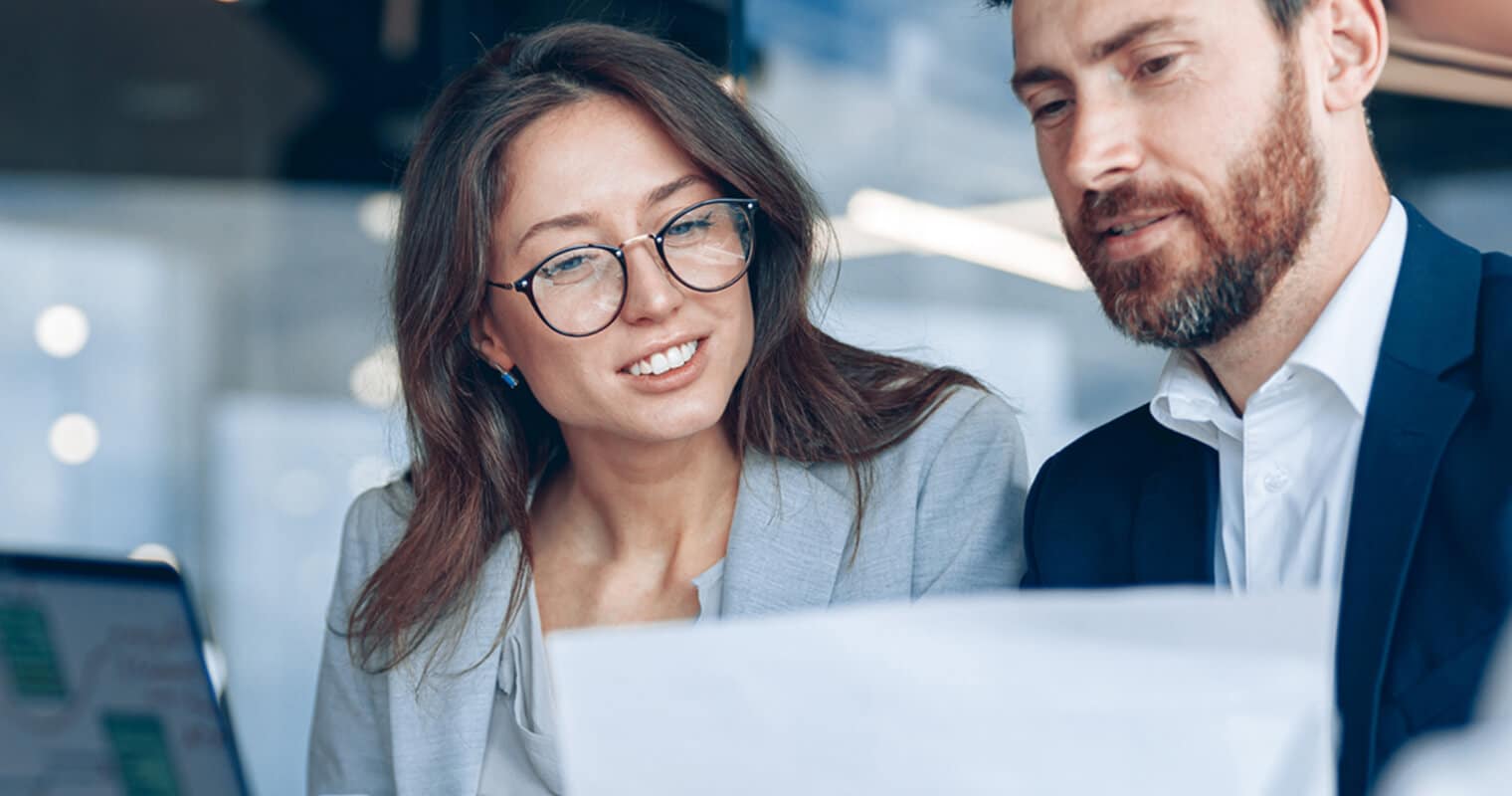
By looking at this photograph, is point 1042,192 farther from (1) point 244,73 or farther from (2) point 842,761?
(2) point 842,761

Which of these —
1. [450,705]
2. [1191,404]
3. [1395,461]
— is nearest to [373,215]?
[450,705]

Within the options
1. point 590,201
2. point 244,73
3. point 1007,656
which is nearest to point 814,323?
point 590,201

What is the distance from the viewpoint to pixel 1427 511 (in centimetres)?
124

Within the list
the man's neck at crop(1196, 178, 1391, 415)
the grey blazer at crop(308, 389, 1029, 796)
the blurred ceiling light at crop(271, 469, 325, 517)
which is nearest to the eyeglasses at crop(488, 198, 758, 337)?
the grey blazer at crop(308, 389, 1029, 796)

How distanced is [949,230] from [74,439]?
314 centimetres

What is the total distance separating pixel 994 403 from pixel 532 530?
724 millimetres

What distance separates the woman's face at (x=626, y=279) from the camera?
1.82m

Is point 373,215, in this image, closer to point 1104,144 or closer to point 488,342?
point 488,342

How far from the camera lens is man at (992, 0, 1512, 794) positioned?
1.25 metres

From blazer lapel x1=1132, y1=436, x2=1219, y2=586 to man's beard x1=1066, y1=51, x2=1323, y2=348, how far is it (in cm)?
17

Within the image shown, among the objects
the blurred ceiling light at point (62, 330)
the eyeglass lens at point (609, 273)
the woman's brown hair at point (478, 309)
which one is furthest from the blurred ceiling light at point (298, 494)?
the eyeglass lens at point (609, 273)

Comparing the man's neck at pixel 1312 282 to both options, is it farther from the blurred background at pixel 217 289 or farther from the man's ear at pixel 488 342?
the blurred background at pixel 217 289

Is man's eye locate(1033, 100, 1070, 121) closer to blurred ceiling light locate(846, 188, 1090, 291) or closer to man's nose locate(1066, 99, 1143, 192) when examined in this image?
man's nose locate(1066, 99, 1143, 192)

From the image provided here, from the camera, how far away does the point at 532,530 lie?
2.16 m
